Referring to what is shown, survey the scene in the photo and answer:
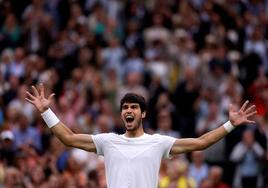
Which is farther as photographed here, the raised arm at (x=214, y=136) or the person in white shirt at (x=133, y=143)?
the raised arm at (x=214, y=136)

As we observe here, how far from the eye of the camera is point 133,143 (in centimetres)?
1284

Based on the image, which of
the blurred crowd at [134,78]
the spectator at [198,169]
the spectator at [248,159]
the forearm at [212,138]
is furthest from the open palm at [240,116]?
the spectator at [248,159]

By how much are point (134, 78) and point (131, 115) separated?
9499mm

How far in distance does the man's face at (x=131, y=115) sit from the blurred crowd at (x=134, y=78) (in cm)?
477

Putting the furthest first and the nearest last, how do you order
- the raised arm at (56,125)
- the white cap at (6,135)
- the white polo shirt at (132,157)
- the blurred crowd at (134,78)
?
1. the blurred crowd at (134,78)
2. the white cap at (6,135)
3. the raised arm at (56,125)
4. the white polo shirt at (132,157)

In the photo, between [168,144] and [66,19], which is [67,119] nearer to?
[66,19]

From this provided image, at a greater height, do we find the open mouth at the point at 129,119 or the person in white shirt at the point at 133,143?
the open mouth at the point at 129,119

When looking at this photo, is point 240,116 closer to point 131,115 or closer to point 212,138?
point 212,138

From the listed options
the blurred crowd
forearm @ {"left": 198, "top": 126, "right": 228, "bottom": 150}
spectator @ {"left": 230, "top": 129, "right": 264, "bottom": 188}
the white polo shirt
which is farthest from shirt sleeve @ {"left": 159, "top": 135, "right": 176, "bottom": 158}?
spectator @ {"left": 230, "top": 129, "right": 264, "bottom": 188}

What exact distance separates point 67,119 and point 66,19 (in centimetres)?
476

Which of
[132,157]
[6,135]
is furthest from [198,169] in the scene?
[132,157]

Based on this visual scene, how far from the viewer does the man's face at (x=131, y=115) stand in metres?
12.8

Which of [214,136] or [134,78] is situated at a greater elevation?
[134,78]

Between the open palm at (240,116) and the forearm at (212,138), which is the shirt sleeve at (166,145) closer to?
the forearm at (212,138)
